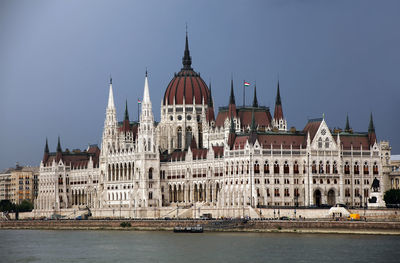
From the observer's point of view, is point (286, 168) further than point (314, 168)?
No

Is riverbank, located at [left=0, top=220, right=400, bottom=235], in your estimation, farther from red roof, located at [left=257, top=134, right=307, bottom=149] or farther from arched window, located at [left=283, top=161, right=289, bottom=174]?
red roof, located at [left=257, top=134, right=307, bottom=149]

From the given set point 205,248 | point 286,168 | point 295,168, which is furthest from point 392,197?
point 205,248

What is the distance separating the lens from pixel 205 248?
146 meters

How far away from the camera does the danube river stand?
134m

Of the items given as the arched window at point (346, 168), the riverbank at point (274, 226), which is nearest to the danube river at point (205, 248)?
the riverbank at point (274, 226)

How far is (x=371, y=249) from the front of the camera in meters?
139

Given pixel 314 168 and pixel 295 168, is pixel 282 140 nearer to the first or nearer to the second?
pixel 295 168

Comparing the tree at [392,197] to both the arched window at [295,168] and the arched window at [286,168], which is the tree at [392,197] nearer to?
the arched window at [295,168]

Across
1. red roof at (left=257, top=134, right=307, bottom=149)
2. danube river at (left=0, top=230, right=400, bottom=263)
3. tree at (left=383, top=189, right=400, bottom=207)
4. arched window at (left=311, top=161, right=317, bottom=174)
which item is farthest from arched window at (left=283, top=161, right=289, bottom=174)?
danube river at (left=0, top=230, right=400, bottom=263)

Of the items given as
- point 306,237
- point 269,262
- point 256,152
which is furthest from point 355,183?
point 269,262

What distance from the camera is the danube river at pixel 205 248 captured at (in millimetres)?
134500

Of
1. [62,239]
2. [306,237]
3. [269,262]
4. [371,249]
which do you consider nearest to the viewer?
[269,262]

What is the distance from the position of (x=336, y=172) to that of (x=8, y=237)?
56.5 metres

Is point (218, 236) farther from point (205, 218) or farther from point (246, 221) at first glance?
point (205, 218)
